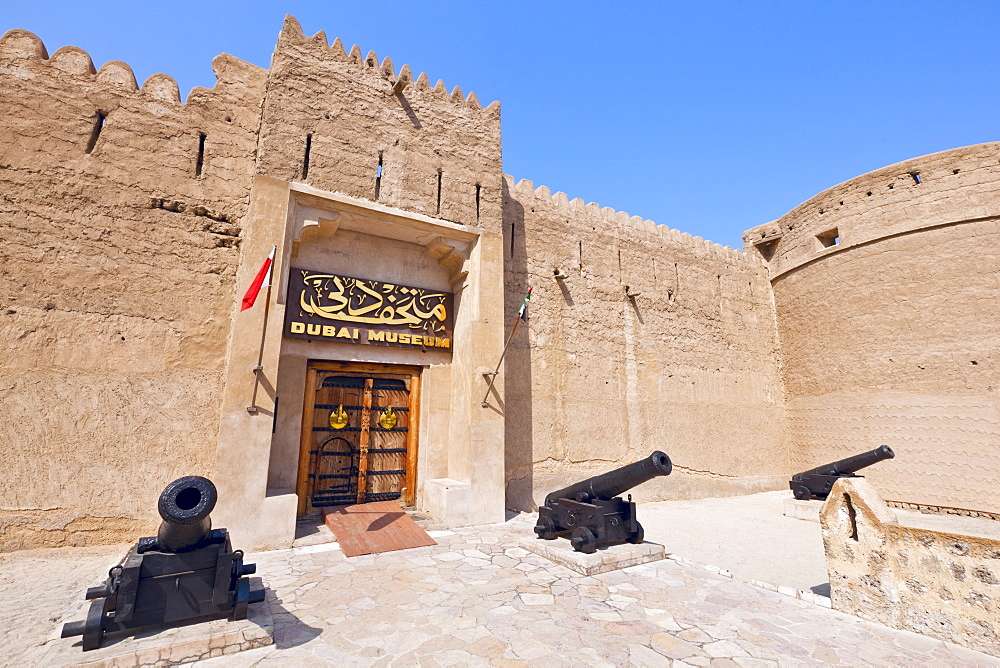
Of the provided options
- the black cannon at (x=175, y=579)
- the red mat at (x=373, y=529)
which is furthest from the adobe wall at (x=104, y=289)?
the black cannon at (x=175, y=579)

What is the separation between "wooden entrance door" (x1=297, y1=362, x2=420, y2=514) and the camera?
285 inches

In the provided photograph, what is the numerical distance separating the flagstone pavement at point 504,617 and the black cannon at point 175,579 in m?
0.43

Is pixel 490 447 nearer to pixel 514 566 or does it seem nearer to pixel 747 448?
pixel 514 566

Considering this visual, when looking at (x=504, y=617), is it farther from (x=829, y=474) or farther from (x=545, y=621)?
(x=829, y=474)

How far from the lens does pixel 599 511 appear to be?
18.3 feet

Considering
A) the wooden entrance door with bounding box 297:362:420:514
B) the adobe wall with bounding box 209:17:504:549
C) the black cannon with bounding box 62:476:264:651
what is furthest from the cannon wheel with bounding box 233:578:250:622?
the wooden entrance door with bounding box 297:362:420:514

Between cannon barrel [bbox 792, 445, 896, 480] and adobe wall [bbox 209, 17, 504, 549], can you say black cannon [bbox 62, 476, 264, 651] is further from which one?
cannon barrel [bbox 792, 445, 896, 480]

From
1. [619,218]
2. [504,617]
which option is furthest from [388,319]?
[619,218]

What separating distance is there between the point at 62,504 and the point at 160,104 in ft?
17.8

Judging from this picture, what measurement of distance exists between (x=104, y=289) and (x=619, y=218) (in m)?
10.2

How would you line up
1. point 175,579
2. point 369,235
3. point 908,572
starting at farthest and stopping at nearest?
point 369,235 → point 908,572 → point 175,579

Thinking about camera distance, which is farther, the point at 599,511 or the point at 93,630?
the point at 599,511

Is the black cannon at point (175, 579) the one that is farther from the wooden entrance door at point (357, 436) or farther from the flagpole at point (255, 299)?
the wooden entrance door at point (357, 436)

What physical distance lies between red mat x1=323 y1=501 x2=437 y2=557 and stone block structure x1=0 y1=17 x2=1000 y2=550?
507 mm
